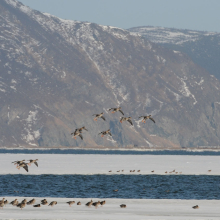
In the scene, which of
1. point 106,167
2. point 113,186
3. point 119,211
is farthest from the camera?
point 106,167

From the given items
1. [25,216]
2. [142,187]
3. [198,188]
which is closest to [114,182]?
[142,187]

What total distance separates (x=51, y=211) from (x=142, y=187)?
24471 mm

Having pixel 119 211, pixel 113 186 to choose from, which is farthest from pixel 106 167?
pixel 119 211

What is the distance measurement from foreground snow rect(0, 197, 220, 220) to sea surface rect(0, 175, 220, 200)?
26.7 feet

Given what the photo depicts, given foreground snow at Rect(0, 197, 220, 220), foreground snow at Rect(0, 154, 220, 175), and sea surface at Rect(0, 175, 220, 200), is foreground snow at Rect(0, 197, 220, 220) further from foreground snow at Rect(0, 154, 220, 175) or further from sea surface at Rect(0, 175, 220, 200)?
foreground snow at Rect(0, 154, 220, 175)

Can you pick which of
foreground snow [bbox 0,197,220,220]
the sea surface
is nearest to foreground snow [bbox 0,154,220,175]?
the sea surface

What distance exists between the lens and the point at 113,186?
6238 cm

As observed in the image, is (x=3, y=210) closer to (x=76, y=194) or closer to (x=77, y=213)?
(x=77, y=213)

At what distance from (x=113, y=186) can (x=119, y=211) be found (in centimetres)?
2376

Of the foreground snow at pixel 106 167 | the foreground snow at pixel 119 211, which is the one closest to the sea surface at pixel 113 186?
the foreground snow at pixel 106 167

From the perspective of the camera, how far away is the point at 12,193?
5297 cm

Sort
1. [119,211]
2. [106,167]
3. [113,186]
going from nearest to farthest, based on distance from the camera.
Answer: [119,211]
[113,186]
[106,167]

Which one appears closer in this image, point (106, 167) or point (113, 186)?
point (113, 186)

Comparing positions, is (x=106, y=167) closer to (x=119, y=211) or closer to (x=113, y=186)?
(x=113, y=186)
